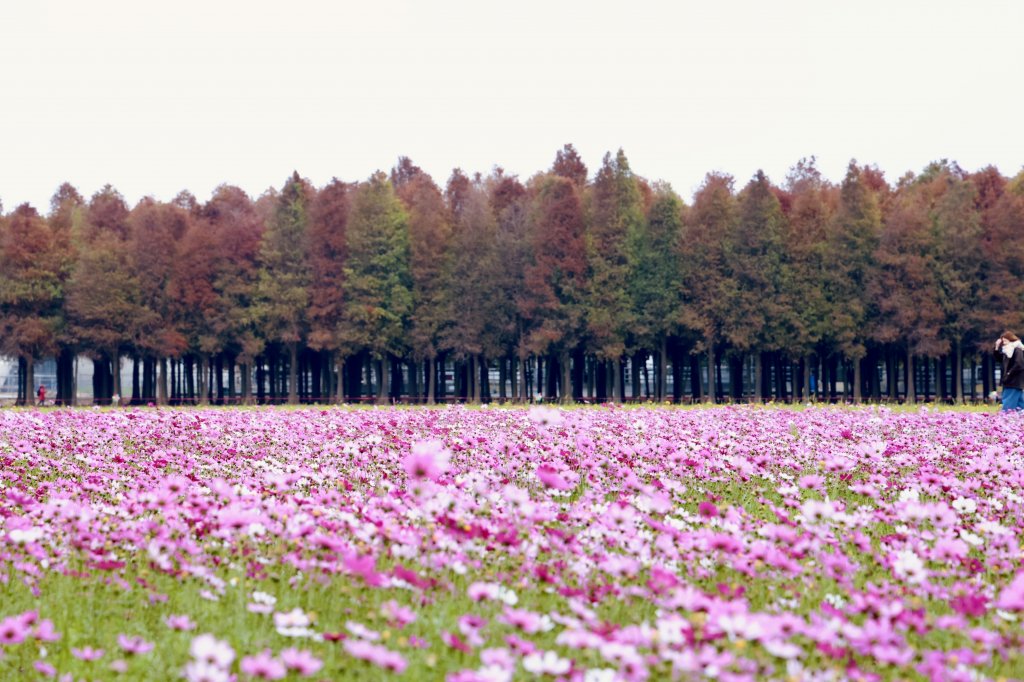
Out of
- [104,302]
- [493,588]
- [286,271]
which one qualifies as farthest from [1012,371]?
[104,302]

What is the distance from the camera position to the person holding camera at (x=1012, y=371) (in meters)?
23.0

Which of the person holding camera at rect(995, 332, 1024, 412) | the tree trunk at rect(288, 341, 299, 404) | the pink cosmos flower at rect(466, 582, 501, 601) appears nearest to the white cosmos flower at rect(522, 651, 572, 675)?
the pink cosmos flower at rect(466, 582, 501, 601)

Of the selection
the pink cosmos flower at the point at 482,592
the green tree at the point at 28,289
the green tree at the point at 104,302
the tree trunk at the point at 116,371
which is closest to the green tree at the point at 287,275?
the green tree at the point at 104,302

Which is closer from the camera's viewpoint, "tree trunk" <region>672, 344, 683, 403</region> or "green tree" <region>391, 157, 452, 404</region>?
"green tree" <region>391, 157, 452, 404</region>

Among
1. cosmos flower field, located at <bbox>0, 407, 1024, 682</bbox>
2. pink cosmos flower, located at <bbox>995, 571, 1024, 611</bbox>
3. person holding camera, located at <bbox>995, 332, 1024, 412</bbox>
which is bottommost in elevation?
cosmos flower field, located at <bbox>0, 407, 1024, 682</bbox>

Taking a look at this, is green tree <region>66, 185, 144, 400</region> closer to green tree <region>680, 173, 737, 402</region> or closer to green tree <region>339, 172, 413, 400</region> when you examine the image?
→ green tree <region>339, 172, 413, 400</region>

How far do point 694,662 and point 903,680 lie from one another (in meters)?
1.04

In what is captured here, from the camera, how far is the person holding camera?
2302 cm

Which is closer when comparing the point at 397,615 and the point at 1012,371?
the point at 397,615

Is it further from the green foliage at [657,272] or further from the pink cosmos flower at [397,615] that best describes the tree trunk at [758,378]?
the pink cosmos flower at [397,615]

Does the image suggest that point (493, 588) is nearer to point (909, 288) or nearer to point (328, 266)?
point (909, 288)

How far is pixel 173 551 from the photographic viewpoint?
6.49 meters

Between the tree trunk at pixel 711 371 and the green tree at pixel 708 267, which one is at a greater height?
the green tree at pixel 708 267

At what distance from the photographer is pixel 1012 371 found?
23.0 m
